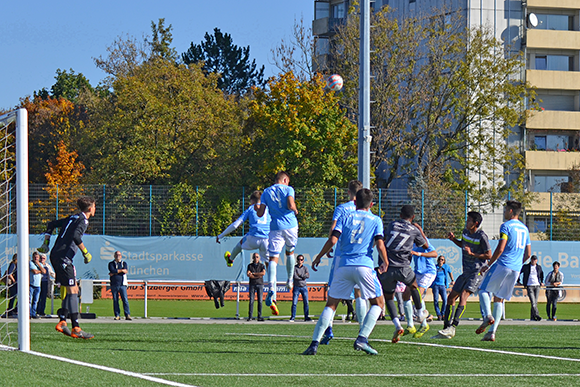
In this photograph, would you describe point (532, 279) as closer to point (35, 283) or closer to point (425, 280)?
point (425, 280)

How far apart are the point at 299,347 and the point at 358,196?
2782 millimetres

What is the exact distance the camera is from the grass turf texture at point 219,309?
25.2 meters

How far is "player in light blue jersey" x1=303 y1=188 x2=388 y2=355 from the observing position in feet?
33.0

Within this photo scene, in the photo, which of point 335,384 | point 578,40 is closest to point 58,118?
point 578,40

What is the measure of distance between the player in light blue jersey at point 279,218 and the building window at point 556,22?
45034 millimetres

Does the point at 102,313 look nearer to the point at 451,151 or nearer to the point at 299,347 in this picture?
the point at 299,347

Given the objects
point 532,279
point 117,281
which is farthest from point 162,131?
point 532,279

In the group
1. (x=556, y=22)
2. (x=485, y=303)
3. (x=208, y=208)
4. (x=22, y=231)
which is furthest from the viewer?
(x=556, y=22)

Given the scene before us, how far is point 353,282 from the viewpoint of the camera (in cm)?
1016

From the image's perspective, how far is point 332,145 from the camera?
39.3 metres

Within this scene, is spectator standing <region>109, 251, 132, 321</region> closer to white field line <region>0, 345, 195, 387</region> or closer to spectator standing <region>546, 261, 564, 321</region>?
white field line <region>0, 345, 195, 387</region>

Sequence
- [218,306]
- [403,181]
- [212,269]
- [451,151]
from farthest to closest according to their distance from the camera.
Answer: [403,181]
[451,151]
[212,269]
[218,306]

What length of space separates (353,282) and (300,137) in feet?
95.8

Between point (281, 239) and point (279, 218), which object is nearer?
point (279, 218)
